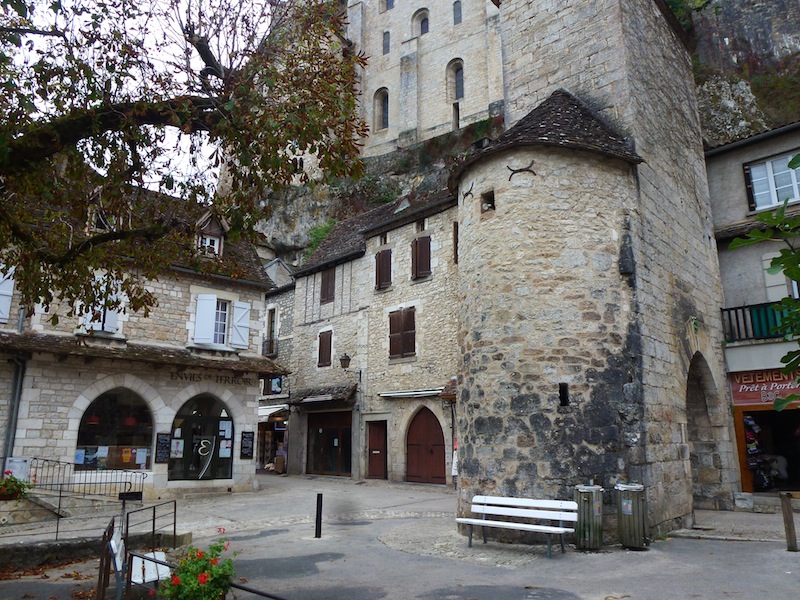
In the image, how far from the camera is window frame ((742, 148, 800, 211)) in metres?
13.2

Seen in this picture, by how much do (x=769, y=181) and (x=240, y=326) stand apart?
13241 mm

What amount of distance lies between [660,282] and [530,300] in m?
2.64

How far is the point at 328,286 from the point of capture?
72.4 ft

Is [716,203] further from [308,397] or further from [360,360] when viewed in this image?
[308,397]

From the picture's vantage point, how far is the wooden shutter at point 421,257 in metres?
18.3

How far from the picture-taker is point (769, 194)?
531 inches

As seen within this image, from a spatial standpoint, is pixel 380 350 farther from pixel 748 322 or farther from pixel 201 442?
pixel 748 322

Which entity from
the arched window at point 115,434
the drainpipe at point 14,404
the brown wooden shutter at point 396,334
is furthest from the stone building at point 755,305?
the drainpipe at point 14,404

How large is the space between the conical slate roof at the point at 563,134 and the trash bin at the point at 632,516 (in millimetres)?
4842

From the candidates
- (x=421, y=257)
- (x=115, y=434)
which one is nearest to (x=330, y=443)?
(x=421, y=257)

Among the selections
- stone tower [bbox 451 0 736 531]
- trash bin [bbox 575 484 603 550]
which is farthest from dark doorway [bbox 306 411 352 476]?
trash bin [bbox 575 484 603 550]

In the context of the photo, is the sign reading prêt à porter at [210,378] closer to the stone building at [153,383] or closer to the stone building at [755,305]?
the stone building at [153,383]

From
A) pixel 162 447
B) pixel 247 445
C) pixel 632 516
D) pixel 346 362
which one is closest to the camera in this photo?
pixel 632 516

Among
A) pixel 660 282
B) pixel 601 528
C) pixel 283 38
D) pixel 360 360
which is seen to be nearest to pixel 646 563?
pixel 601 528
